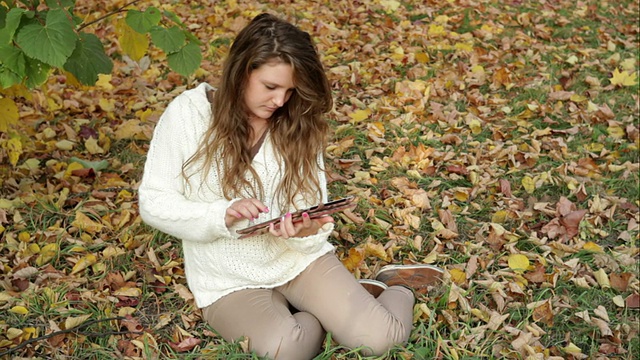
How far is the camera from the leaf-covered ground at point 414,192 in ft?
8.79

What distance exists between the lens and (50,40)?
7.37 feet

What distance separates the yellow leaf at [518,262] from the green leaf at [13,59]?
219 centimetres

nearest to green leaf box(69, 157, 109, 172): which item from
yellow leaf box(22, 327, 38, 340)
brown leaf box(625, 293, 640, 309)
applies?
yellow leaf box(22, 327, 38, 340)

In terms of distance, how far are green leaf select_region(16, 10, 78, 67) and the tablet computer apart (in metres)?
0.84

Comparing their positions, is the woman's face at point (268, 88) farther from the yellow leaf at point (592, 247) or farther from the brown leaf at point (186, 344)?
the yellow leaf at point (592, 247)

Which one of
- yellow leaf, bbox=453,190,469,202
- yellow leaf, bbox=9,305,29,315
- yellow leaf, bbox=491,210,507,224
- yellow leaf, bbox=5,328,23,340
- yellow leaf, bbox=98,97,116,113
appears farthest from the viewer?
yellow leaf, bbox=98,97,116,113

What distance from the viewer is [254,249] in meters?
2.53

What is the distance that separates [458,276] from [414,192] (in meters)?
0.65

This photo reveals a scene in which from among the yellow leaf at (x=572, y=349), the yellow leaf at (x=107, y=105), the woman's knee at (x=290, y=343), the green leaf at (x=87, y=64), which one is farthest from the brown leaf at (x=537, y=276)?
the yellow leaf at (x=107, y=105)

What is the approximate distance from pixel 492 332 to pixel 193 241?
1242mm

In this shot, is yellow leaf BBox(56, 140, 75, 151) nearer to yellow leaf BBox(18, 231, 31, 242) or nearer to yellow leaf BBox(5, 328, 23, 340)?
yellow leaf BBox(18, 231, 31, 242)

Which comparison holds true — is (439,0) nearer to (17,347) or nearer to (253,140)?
(253,140)

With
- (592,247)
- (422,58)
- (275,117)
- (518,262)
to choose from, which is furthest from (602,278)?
(422,58)

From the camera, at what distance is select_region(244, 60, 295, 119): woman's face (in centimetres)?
233
